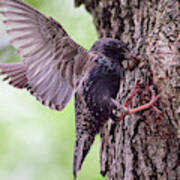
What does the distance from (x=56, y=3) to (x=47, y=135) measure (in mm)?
1458

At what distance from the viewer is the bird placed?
2006 millimetres

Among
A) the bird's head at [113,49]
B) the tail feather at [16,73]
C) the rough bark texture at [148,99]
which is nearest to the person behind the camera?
the rough bark texture at [148,99]

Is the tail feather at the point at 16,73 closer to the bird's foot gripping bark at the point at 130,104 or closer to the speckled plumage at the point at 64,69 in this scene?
the speckled plumage at the point at 64,69

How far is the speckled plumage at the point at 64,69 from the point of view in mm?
2008

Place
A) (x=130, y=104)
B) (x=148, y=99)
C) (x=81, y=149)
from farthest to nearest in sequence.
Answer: (x=81, y=149)
(x=130, y=104)
(x=148, y=99)

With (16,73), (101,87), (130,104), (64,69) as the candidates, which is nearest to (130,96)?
(130,104)

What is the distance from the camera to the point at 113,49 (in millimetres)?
2303

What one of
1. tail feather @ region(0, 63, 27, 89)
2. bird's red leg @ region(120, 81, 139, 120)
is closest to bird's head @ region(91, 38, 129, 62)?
bird's red leg @ region(120, 81, 139, 120)

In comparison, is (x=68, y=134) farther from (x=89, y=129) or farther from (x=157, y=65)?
(x=157, y=65)

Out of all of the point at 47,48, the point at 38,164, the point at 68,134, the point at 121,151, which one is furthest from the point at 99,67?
the point at 38,164

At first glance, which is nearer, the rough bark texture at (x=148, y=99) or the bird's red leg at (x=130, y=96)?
the rough bark texture at (x=148, y=99)

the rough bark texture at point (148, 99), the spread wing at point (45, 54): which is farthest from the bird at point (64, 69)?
the rough bark texture at point (148, 99)

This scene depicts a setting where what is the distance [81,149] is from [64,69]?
0.53m

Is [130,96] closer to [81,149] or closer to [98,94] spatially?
[98,94]
